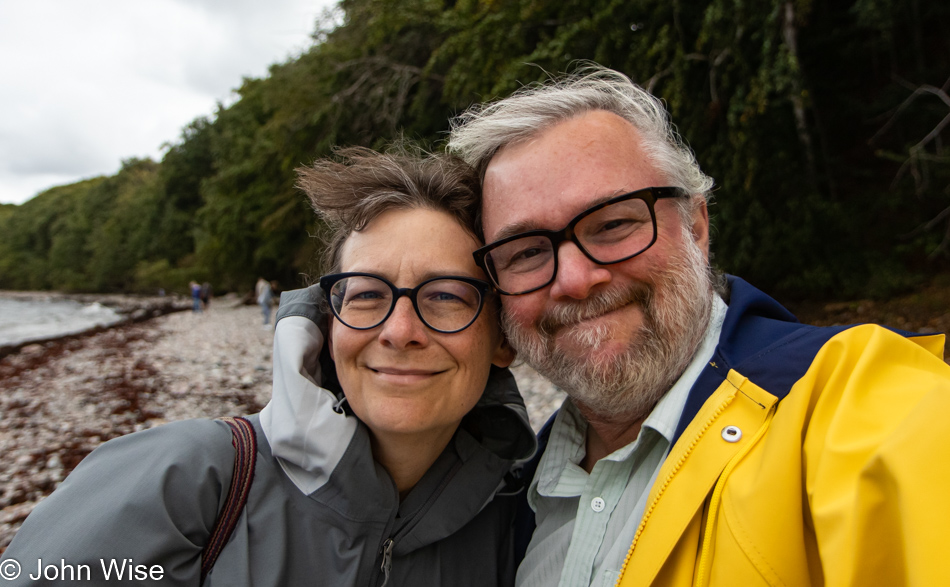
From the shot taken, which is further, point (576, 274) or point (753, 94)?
point (753, 94)

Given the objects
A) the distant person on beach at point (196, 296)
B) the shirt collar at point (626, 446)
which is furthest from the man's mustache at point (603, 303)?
the distant person on beach at point (196, 296)

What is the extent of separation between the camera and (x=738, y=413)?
1208 millimetres

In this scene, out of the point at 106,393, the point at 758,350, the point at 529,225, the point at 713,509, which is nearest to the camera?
the point at 713,509

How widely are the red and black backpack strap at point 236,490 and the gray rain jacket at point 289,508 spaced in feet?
0.06

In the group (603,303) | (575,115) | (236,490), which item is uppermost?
(575,115)

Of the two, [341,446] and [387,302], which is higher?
[387,302]

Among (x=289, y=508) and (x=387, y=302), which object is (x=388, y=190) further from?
(x=289, y=508)

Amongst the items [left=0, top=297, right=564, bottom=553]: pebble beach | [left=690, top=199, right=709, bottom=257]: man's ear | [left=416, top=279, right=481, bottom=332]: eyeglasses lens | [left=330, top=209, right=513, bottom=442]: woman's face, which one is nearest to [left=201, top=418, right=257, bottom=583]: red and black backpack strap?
[left=330, top=209, right=513, bottom=442]: woman's face

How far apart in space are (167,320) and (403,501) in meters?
30.6

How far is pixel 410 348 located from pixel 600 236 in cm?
72

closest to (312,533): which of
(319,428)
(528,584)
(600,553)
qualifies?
(319,428)

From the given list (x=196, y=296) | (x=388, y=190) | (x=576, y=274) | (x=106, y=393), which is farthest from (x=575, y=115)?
(x=196, y=296)

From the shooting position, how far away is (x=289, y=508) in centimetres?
144

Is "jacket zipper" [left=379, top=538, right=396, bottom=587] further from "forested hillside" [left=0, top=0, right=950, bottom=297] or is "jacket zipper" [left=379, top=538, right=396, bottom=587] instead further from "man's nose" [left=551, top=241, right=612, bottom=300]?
"forested hillside" [left=0, top=0, right=950, bottom=297]
